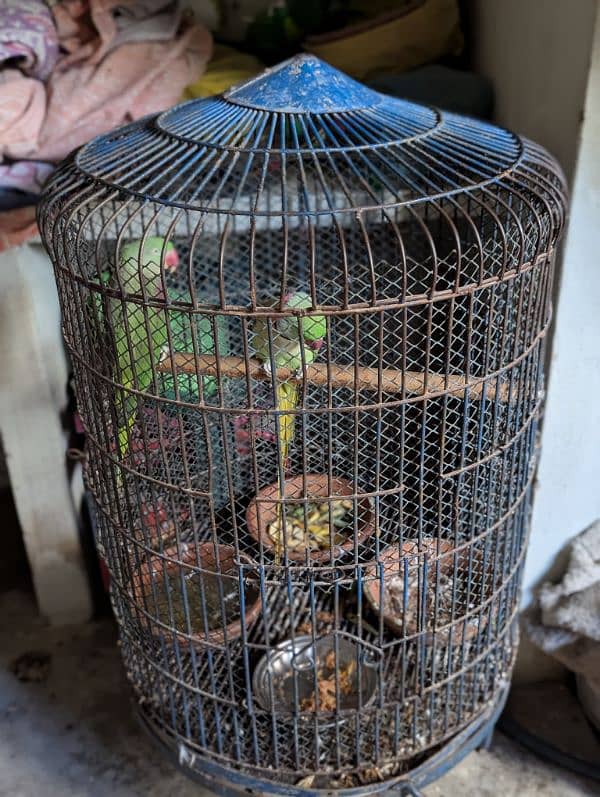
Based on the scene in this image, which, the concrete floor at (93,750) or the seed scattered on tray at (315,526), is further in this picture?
the concrete floor at (93,750)

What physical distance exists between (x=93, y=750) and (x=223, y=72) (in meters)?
1.26

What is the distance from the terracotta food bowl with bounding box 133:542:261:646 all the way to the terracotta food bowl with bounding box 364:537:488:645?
0.20m

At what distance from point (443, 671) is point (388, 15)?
1.13m

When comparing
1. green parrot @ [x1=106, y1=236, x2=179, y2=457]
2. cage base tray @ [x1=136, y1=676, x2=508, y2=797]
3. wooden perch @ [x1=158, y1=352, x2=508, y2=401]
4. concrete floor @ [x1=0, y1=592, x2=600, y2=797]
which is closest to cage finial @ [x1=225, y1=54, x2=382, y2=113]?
green parrot @ [x1=106, y1=236, x2=179, y2=457]

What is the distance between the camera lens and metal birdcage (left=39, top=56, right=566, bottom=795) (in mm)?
982

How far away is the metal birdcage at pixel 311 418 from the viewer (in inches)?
38.7

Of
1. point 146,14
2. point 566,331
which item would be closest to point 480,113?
point 566,331

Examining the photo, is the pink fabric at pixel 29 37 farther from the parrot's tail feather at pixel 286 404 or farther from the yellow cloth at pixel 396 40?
the parrot's tail feather at pixel 286 404

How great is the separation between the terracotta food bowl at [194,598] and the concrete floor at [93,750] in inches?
14.9

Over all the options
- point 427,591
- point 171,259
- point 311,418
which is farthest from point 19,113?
point 427,591

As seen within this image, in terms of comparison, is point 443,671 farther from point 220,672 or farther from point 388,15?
point 388,15

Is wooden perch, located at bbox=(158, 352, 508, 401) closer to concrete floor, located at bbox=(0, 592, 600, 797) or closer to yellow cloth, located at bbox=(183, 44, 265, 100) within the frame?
yellow cloth, located at bbox=(183, 44, 265, 100)

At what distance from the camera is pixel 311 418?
4.42 ft

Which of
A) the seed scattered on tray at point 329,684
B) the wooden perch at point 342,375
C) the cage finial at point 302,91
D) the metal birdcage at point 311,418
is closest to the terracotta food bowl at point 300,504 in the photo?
the metal birdcage at point 311,418
